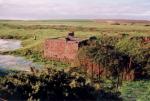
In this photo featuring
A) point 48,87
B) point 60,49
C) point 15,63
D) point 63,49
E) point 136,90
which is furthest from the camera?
point 60,49

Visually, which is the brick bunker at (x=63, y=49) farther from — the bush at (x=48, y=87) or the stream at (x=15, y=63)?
the bush at (x=48, y=87)

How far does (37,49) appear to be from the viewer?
155 feet

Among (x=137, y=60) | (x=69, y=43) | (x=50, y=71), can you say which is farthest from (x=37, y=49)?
(x=50, y=71)

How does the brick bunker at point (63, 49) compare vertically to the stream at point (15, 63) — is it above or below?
above

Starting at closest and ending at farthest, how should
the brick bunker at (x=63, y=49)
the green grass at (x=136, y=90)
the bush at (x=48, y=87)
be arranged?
1. the bush at (x=48, y=87)
2. the green grass at (x=136, y=90)
3. the brick bunker at (x=63, y=49)

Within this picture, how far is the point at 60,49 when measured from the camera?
133 ft

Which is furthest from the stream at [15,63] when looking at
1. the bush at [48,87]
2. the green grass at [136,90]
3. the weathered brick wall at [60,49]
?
the bush at [48,87]

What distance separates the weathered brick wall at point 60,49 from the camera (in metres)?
38.6

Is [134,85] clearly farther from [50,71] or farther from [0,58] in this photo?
[0,58]

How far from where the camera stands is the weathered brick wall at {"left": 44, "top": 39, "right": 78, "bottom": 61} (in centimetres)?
3857

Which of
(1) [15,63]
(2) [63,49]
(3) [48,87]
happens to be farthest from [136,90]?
(1) [15,63]

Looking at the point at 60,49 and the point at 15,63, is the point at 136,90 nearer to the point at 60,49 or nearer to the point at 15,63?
the point at 60,49

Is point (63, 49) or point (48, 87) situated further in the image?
point (63, 49)

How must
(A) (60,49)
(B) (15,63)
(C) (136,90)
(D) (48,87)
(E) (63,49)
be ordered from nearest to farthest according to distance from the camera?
1. (D) (48,87)
2. (C) (136,90)
3. (B) (15,63)
4. (E) (63,49)
5. (A) (60,49)
